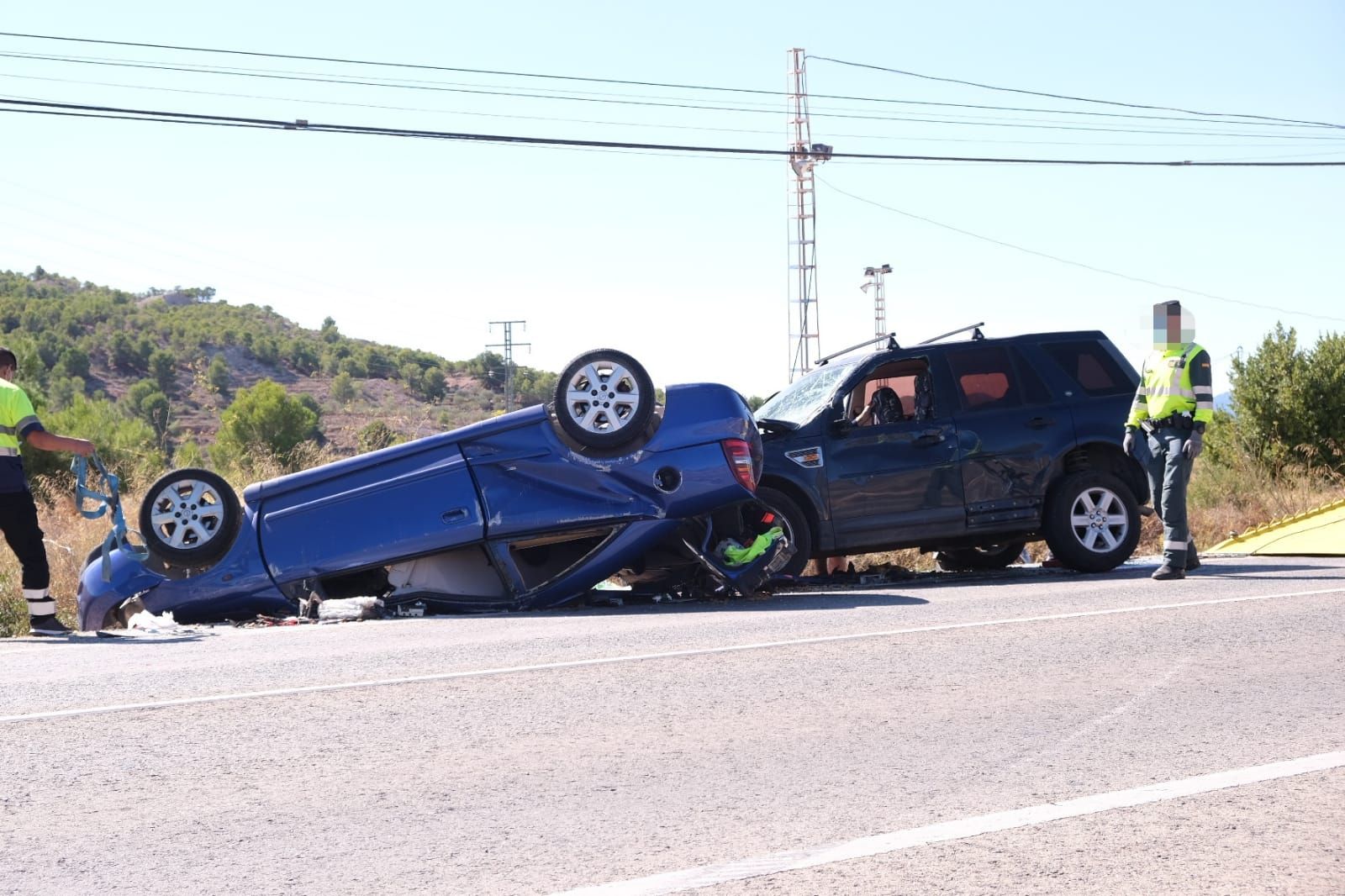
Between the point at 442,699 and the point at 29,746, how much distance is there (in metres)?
1.62

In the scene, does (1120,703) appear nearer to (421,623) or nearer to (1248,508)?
(421,623)

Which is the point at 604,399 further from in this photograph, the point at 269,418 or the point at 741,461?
the point at 269,418

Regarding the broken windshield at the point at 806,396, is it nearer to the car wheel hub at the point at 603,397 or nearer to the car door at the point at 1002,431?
the car door at the point at 1002,431

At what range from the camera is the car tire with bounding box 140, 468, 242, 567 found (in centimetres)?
925

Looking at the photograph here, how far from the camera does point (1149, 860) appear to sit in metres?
3.88

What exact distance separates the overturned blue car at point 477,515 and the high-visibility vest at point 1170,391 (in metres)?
3.35

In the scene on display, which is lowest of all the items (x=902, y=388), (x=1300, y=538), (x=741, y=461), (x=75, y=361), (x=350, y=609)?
(x=350, y=609)

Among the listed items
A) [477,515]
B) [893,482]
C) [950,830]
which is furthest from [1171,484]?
[950,830]

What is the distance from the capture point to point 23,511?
919 cm

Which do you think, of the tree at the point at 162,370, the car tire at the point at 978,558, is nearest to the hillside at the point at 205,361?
the tree at the point at 162,370

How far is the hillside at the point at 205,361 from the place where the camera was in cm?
8469

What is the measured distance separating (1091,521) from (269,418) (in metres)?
49.8

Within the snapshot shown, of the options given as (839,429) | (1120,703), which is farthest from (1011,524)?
(1120,703)

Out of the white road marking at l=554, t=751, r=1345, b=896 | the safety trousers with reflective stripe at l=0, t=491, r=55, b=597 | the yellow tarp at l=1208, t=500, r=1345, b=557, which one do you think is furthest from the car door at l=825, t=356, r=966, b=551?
the white road marking at l=554, t=751, r=1345, b=896
